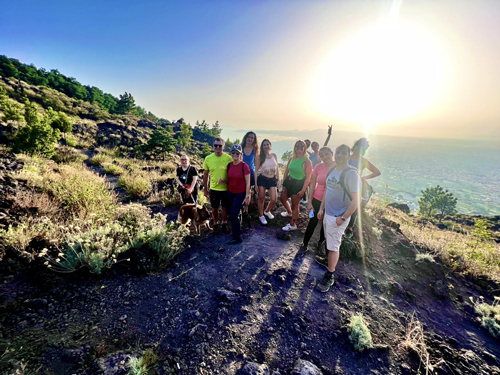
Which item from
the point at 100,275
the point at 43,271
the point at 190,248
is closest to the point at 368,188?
the point at 190,248

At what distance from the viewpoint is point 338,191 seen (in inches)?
119

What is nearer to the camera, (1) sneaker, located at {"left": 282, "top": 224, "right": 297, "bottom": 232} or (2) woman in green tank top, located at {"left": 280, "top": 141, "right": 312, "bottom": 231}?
(2) woman in green tank top, located at {"left": 280, "top": 141, "right": 312, "bottom": 231}

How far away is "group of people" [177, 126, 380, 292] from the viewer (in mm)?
3006

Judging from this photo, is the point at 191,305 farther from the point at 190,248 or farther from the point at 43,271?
the point at 43,271

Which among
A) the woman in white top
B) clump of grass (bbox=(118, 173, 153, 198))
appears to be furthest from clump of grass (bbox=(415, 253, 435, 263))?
clump of grass (bbox=(118, 173, 153, 198))

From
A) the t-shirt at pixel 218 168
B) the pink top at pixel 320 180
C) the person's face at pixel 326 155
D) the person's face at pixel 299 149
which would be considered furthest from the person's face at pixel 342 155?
the t-shirt at pixel 218 168

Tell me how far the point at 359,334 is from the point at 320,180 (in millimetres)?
2451

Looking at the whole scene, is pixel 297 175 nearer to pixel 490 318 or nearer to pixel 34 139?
pixel 490 318

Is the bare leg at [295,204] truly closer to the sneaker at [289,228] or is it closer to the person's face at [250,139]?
the sneaker at [289,228]

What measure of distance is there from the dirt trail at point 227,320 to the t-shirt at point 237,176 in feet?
4.25

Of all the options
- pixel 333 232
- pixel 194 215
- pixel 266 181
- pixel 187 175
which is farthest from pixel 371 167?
pixel 187 175

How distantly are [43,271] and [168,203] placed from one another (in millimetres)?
3481

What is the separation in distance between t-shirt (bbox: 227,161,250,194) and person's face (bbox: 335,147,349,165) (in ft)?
5.31

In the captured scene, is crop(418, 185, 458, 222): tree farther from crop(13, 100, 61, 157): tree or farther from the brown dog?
crop(13, 100, 61, 157): tree
